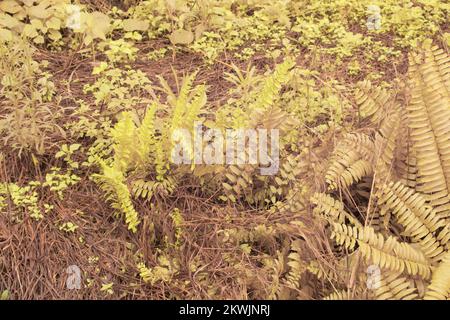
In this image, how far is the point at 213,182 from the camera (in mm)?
3002

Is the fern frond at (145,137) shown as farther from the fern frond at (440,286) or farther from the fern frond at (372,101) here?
the fern frond at (440,286)

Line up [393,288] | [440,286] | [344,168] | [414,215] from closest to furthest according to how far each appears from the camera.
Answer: [440,286] < [393,288] < [414,215] < [344,168]

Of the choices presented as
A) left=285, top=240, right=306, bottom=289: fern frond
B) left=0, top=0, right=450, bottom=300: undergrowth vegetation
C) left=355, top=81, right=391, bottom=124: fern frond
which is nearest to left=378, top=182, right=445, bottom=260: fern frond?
left=0, top=0, right=450, bottom=300: undergrowth vegetation

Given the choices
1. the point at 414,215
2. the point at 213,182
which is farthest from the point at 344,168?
the point at 213,182

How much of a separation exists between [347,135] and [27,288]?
5.43 ft

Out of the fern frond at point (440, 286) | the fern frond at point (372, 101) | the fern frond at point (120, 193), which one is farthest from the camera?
the fern frond at point (372, 101)

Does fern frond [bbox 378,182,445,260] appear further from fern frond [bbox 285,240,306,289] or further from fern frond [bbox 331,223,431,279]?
fern frond [bbox 285,240,306,289]

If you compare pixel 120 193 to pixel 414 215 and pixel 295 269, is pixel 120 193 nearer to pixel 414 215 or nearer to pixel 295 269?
pixel 295 269

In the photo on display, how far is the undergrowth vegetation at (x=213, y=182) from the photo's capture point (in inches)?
99.0

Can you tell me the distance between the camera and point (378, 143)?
9.12 feet

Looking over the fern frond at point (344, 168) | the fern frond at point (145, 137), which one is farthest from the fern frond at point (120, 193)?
the fern frond at point (344, 168)

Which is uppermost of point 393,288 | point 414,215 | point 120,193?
point 120,193
